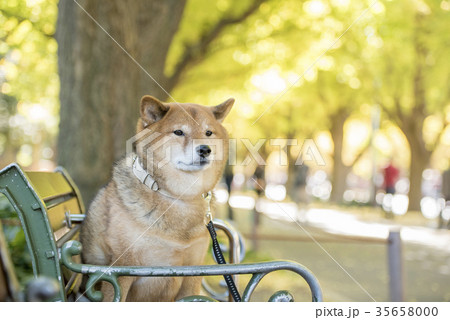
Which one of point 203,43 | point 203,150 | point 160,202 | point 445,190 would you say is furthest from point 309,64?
point 160,202

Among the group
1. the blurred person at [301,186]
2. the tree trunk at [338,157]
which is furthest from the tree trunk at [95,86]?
the tree trunk at [338,157]

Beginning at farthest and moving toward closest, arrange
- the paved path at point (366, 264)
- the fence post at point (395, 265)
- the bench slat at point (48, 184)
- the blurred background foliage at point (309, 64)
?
1. the blurred background foliage at point (309, 64)
2. the paved path at point (366, 264)
3. the fence post at point (395, 265)
4. the bench slat at point (48, 184)

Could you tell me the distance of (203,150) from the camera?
286 centimetres

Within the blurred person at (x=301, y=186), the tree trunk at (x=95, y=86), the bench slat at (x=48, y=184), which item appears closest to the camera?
the bench slat at (x=48, y=184)

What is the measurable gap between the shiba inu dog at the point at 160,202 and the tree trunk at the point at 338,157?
74.3ft

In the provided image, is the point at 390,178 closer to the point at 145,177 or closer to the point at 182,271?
the point at 145,177

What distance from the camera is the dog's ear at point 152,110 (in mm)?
2820

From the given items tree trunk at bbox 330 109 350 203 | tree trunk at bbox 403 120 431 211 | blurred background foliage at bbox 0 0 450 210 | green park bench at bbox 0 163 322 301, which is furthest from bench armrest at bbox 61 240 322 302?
tree trunk at bbox 330 109 350 203

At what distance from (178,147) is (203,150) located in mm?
146

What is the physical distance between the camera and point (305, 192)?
16.6 meters

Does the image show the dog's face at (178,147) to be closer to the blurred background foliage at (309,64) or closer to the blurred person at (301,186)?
the blurred background foliage at (309,64)

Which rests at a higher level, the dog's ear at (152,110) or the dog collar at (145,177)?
the dog's ear at (152,110)
